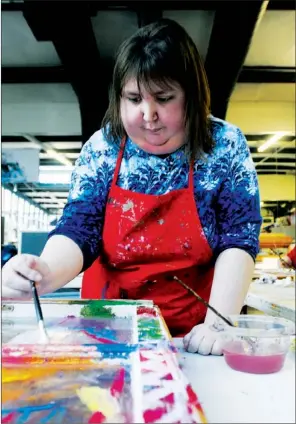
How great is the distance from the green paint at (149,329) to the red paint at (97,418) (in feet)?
0.52

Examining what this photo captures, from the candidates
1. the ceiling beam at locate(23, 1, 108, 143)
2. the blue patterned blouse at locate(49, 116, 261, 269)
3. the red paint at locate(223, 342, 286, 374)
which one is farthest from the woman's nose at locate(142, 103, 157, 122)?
the ceiling beam at locate(23, 1, 108, 143)

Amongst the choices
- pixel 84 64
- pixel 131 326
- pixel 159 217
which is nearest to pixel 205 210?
pixel 159 217

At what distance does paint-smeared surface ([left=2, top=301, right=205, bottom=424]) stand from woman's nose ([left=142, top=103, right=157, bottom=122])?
349 mm

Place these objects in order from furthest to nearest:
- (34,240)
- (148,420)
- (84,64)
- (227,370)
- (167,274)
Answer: (84,64)
(34,240)
(167,274)
(227,370)
(148,420)

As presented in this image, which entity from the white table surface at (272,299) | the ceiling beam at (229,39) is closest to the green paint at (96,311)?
the white table surface at (272,299)

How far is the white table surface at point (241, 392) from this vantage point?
0.39 metres

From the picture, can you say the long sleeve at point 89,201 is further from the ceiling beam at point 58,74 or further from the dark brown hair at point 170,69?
the ceiling beam at point 58,74

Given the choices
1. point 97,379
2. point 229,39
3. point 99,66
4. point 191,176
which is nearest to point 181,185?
point 191,176

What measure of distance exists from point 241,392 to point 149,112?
469 millimetres

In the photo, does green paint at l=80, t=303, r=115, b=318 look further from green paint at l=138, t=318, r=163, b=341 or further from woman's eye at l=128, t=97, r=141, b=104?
woman's eye at l=128, t=97, r=141, b=104

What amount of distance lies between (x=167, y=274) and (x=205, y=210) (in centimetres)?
14

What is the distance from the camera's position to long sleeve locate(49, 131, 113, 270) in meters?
0.82

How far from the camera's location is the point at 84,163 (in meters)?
0.87

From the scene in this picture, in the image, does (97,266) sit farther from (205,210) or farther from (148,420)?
(148,420)
